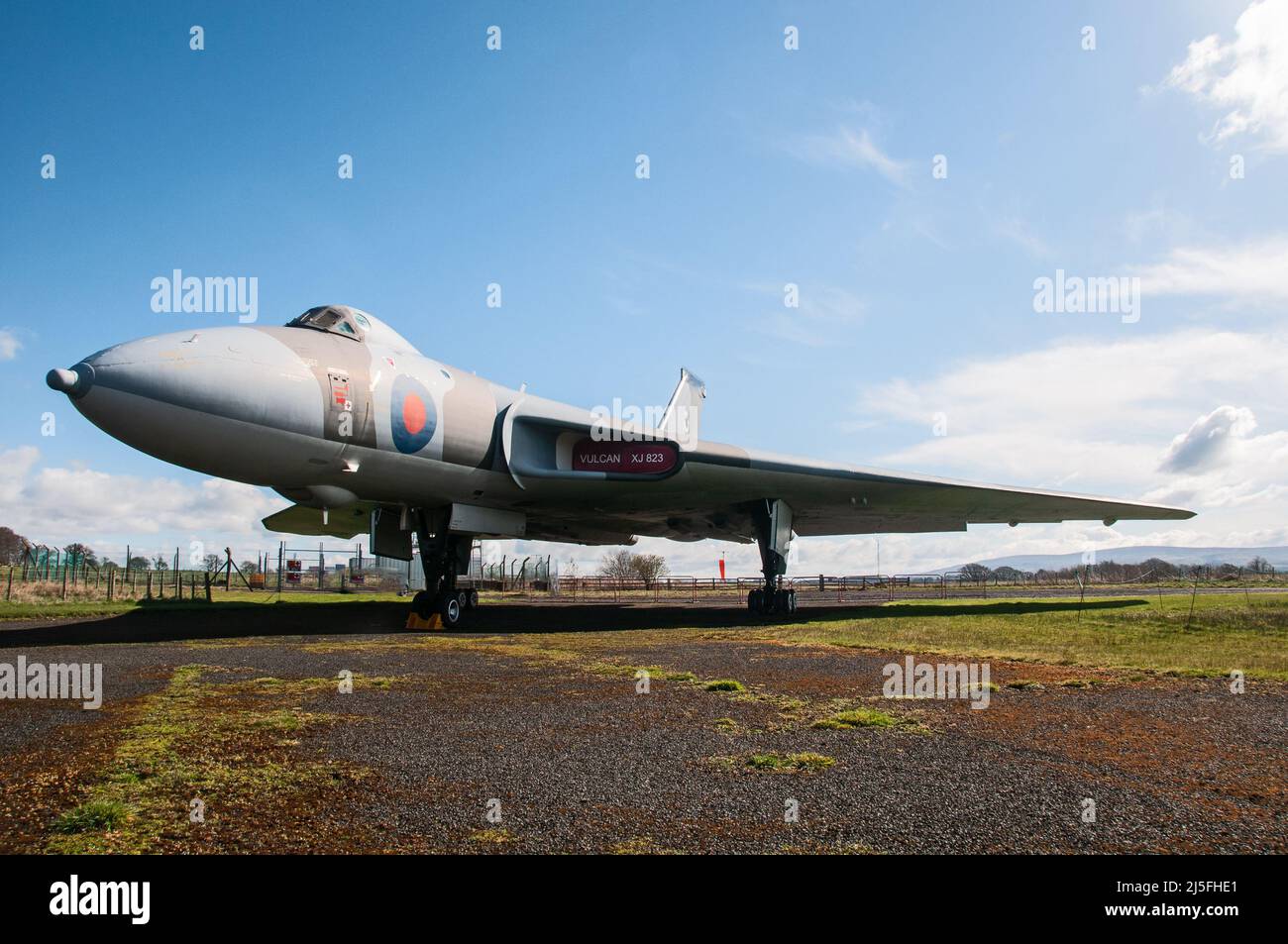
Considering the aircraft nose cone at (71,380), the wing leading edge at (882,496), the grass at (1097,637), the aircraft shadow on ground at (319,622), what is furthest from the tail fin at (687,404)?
the aircraft nose cone at (71,380)

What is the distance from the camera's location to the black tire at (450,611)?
16.1 metres

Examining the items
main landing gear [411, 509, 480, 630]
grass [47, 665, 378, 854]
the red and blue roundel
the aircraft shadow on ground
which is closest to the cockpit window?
the red and blue roundel

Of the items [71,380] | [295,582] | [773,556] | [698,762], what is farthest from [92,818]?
[295,582]

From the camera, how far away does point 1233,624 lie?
14.5m

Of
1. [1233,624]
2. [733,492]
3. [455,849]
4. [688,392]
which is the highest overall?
[688,392]

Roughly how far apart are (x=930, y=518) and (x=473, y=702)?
21379 mm

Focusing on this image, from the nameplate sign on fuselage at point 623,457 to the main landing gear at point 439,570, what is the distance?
10.8ft

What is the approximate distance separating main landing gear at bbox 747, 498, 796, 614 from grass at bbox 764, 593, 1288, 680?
7.93 ft

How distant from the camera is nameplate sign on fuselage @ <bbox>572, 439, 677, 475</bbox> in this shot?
17.3m

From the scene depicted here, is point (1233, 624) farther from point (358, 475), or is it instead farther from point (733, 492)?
point (358, 475)

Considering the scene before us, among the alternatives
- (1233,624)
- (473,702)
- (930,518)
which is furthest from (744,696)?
(930,518)

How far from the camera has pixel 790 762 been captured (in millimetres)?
4668

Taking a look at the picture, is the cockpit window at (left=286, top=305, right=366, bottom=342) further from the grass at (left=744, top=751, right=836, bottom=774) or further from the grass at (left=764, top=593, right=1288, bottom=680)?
the grass at (left=744, top=751, right=836, bottom=774)

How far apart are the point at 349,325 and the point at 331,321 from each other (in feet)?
1.06
